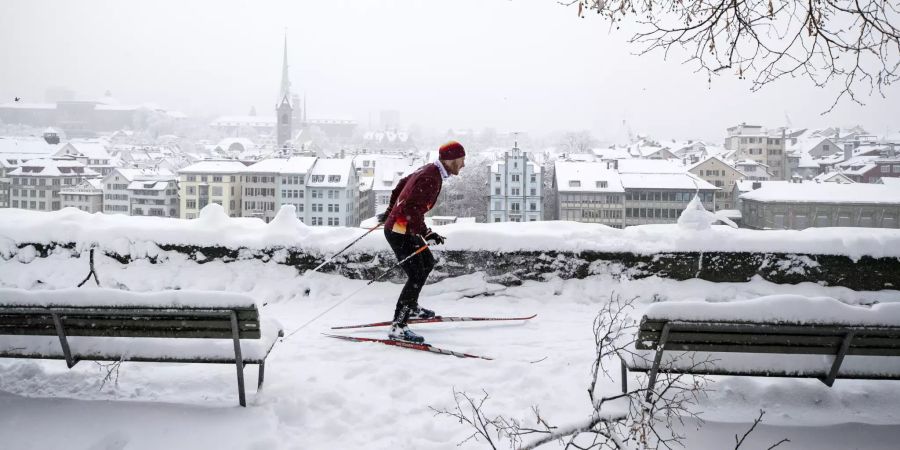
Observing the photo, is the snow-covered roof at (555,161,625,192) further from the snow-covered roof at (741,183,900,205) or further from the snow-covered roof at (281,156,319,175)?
the snow-covered roof at (281,156,319,175)

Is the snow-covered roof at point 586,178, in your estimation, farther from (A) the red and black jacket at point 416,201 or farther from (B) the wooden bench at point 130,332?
(B) the wooden bench at point 130,332

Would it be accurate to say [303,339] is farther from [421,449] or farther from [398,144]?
[398,144]

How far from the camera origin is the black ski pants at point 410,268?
4922 mm

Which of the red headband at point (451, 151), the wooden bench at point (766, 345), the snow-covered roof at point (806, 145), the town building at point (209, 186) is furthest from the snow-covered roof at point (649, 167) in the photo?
the wooden bench at point (766, 345)

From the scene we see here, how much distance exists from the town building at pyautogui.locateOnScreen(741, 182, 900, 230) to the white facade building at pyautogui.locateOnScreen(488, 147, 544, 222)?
1548 cm

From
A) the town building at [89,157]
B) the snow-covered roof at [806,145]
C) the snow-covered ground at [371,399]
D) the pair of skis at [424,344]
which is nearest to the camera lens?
the snow-covered ground at [371,399]

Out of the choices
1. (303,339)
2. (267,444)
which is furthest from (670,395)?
(303,339)

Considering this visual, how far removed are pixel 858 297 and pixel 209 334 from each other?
646 centimetres

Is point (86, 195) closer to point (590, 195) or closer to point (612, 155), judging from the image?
point (590, 195)

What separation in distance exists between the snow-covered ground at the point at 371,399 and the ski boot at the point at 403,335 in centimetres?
19

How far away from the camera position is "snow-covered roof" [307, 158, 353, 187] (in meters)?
35.2

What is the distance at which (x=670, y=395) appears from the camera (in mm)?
3592

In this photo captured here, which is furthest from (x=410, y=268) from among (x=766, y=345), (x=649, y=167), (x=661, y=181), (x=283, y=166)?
(x=649, y=167)

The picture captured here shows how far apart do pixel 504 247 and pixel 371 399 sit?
349 cm
